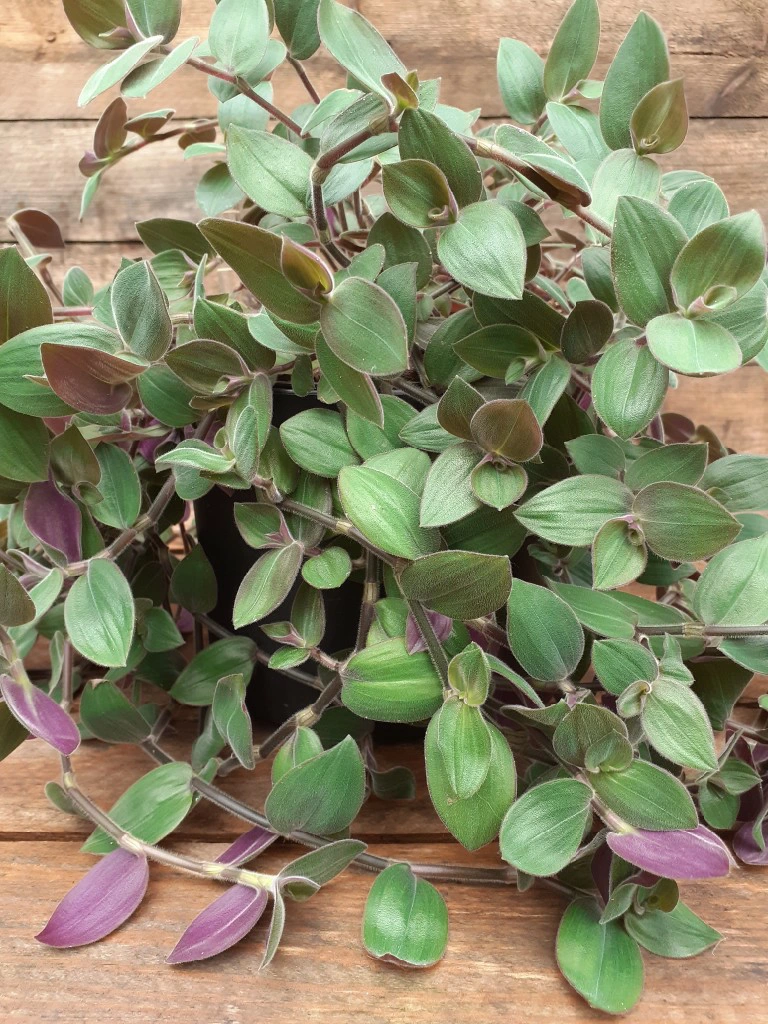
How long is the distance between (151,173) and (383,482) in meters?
0.66

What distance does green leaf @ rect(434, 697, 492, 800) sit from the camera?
0.92ft

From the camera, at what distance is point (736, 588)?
33cm

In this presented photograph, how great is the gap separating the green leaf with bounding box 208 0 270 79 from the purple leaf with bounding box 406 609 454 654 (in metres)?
0.26

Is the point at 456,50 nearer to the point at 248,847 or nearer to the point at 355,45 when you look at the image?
the point at 355,45

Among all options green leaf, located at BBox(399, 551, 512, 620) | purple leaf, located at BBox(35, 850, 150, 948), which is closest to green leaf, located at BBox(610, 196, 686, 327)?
green leaf, located at BBox(399, 551, 512, 620)

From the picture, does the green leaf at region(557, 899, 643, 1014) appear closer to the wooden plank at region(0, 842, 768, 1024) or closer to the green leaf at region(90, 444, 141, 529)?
the wooden plank at region(0, 842, 768, 1024)

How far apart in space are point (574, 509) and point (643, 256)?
0.09 m

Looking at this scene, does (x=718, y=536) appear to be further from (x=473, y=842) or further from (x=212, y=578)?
(x=212, y=578)

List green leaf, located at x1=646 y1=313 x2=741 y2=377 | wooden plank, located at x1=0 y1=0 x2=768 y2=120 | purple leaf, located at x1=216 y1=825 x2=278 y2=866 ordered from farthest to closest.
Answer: wooden plank, located at x1=0 y1=0 x2=768 y2=120
purple leaf, located at x1=216 y1=825 x2=278 y2=866
green leaf, located at x1=646 y1=313 x2=741 y2=377

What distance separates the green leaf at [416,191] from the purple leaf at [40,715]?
0.24m

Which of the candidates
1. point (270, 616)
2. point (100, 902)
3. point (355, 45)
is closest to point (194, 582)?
point (270, 616)

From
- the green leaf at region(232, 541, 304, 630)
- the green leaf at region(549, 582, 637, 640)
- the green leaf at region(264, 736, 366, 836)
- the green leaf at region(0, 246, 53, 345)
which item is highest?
the green leaf at region(0, 246, 53, 345)

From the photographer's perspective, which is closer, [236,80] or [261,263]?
[261,263]

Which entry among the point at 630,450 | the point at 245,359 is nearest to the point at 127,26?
the point at 245,359
